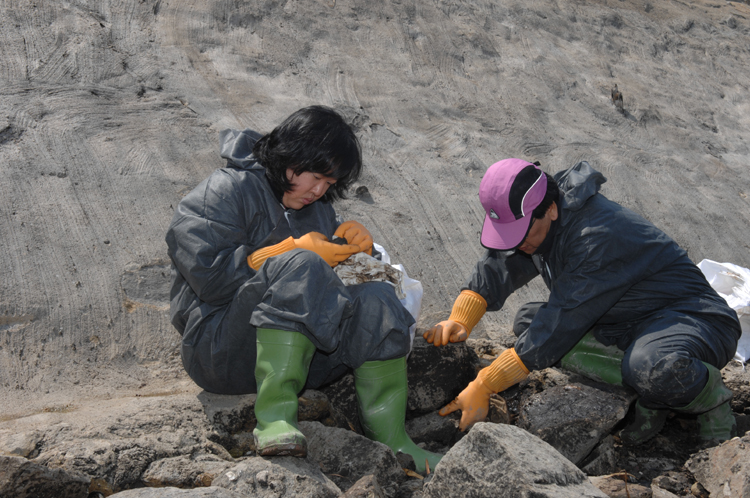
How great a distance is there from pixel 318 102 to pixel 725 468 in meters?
3.28

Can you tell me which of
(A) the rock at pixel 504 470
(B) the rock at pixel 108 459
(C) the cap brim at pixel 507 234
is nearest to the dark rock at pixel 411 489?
(A) the rock at pixel 504 470

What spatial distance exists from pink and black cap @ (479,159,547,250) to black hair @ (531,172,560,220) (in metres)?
0.03

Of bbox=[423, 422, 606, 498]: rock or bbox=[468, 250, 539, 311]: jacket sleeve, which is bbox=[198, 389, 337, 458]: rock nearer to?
bbox=[423, 422, 606, 498]: rock

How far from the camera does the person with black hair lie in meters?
1.84

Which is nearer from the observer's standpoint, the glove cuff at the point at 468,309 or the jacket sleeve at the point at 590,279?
the jacket sleeve at the point at 590,279

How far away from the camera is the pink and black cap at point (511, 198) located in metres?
2.28

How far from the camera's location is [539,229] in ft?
7.92

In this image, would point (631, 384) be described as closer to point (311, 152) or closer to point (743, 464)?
point (743, 464)

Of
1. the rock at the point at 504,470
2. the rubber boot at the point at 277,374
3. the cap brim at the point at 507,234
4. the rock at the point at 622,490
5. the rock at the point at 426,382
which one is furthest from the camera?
the rock at the point at 426,382

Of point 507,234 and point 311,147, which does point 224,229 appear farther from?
point 507,234

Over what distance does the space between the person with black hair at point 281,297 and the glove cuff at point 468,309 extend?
0.63 metres

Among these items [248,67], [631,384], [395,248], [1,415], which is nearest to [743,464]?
[631,384]

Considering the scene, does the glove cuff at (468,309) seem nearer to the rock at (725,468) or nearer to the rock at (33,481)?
the rock at (725,468)

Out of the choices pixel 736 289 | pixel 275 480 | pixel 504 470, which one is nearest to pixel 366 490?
pixel 275 480
